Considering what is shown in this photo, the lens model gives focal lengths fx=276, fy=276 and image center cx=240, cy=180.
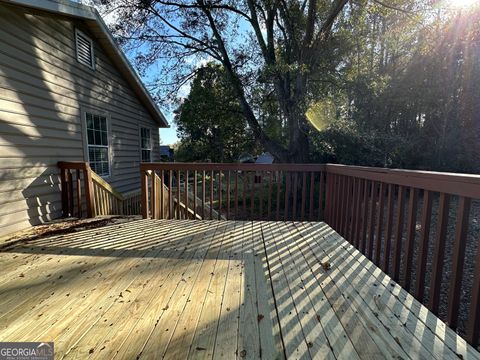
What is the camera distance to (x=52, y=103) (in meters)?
4.32

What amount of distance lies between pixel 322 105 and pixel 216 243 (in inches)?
241

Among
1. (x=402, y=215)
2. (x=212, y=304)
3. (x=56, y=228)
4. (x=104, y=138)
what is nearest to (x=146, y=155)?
(x=104, y=138)

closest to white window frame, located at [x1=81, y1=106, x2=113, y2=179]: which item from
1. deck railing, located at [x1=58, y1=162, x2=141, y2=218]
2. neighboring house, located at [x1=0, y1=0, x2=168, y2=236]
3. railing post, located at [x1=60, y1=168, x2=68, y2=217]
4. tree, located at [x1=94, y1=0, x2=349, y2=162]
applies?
neighboring house, located at [x1=0, y1=0, x2=168, y2=236]

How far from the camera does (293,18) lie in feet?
25.0

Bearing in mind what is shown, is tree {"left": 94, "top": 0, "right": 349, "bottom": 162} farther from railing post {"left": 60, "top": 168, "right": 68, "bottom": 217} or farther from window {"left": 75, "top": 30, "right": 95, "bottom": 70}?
railing post {"left": 60, "top": 168, "right": 68, "bottom": 217}

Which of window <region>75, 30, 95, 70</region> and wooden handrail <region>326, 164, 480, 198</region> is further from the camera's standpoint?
window <region>75, 30, 95, 70</region>

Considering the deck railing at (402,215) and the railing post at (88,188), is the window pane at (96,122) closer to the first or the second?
the deck railing at (402,215)

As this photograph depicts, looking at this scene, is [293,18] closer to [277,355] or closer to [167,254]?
[167,254]

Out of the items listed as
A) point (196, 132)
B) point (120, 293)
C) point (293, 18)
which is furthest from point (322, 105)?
point (196, 132)

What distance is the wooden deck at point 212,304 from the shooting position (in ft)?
4.59

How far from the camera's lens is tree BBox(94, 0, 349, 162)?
23.6ft

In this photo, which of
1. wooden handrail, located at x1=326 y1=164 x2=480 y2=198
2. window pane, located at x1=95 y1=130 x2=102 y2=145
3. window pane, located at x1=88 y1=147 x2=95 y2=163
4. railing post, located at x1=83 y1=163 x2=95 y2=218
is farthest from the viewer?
window pane, located at x1=95 y1=130 x2=102 y2=145

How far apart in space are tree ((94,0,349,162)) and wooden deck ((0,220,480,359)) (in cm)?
525

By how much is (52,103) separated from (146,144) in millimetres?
3988
